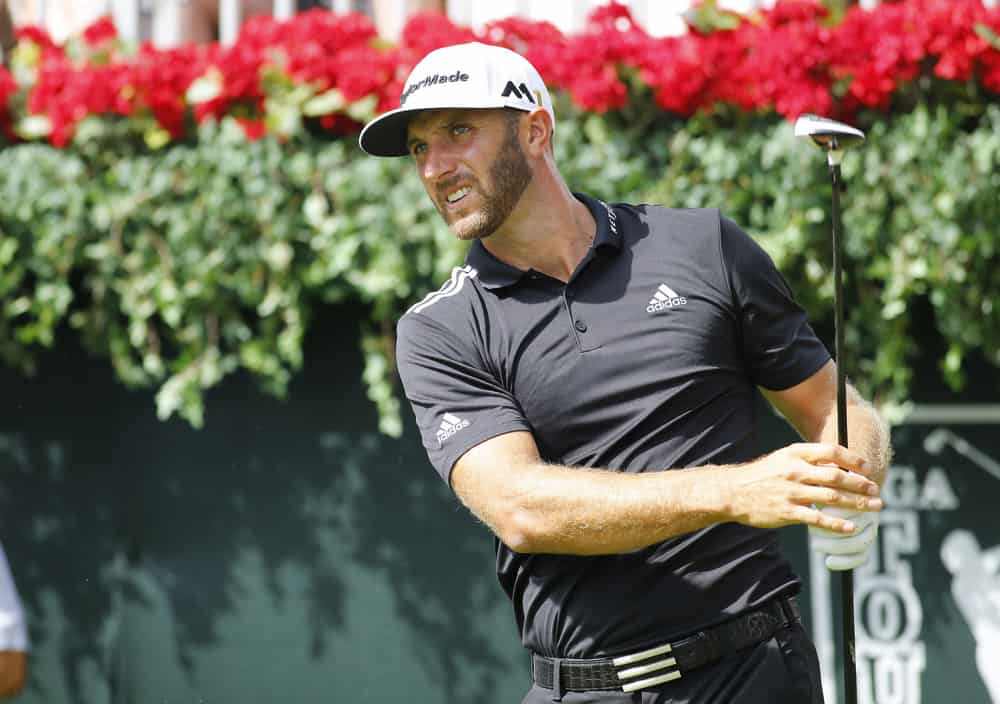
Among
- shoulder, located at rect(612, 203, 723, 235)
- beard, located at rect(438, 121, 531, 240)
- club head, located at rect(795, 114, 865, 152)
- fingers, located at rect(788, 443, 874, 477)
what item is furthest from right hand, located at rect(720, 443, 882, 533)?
beard, located at rect(438, 121, 531, 240)

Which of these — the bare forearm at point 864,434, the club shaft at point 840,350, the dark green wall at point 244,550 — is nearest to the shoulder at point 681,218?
the club shaft at point 840,350

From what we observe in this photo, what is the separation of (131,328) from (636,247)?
283 cm

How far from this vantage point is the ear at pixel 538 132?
10.1 feet

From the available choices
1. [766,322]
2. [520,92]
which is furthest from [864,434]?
[520,92]

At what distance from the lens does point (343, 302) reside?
5.34 m

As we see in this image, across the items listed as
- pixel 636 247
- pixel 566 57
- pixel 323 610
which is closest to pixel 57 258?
pixel 323 610

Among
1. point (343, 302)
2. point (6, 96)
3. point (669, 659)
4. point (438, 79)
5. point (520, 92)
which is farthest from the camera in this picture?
point (343, 302)

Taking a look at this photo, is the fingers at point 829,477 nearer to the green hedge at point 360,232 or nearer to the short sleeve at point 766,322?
the short sleeve at point 766,322

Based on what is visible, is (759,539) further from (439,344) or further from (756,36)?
(756,36)

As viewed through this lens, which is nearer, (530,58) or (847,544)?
(847,544)

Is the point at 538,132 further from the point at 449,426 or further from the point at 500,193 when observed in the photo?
the point at 449,426

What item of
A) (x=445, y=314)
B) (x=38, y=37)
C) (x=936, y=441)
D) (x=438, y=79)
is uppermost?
(x=38, y=37)

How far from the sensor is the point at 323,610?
5352 millimetres

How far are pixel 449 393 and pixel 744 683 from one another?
85cm
